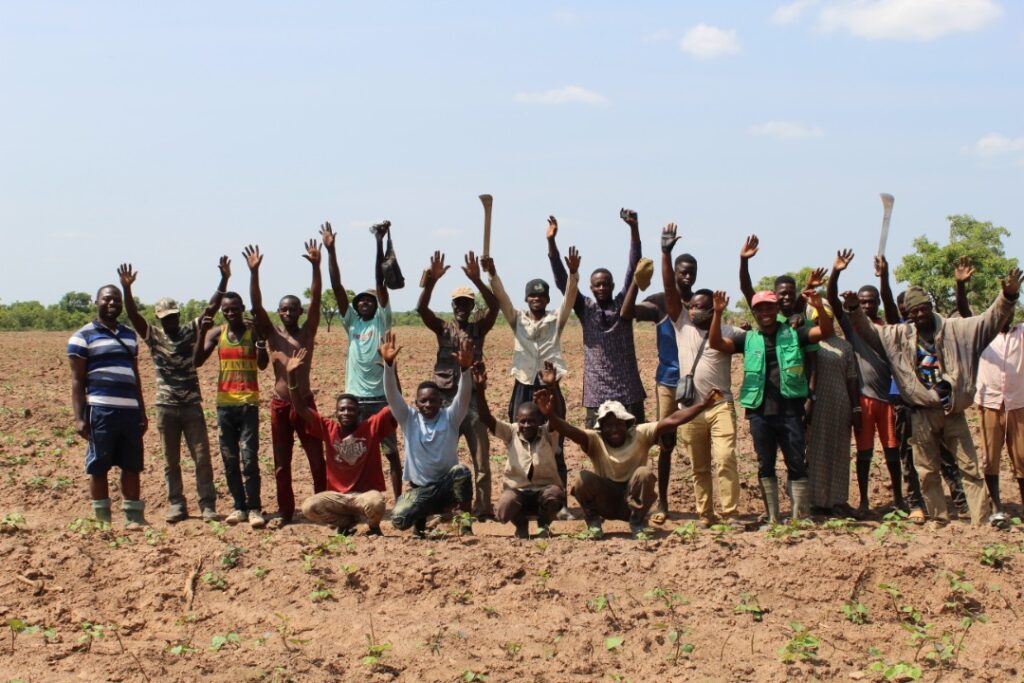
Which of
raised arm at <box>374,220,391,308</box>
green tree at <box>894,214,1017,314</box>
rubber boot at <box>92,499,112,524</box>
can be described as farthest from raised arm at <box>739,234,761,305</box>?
green tree at <box>894,214,1017,314</box>

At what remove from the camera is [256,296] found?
8047 millimetres

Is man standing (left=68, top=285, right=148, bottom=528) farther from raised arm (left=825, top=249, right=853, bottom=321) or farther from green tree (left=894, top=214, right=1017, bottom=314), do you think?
green tree (left=894, top=214, right=1017, bottom=314)

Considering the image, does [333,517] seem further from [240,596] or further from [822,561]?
[822,561]

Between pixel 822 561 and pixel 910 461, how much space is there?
240cm

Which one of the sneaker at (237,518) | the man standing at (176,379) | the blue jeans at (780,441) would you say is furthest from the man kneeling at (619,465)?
the man standing at (176,379)

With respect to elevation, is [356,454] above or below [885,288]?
below

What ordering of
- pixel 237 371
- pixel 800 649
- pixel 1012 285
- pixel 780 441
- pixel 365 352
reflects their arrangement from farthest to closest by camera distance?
pixel 365 352 < pixel 237 371 < pixel 780 441 < pixel 1012 285 < pixel 800 649

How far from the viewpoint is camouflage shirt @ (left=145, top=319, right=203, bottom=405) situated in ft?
27.1

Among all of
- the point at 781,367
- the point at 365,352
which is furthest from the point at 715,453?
the point at 365,352

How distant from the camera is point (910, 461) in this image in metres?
8.42

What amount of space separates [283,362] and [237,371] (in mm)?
376

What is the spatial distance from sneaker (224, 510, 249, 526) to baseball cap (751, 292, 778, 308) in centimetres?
443

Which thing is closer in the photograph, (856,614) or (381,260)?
(856,614)

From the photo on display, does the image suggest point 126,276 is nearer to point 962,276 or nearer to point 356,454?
point 356,454
